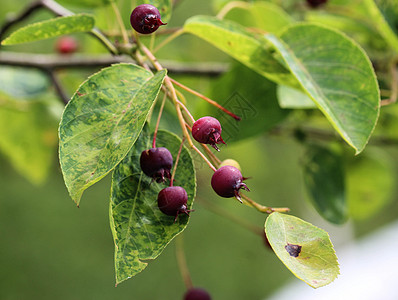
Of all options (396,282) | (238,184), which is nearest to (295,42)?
(238,184)

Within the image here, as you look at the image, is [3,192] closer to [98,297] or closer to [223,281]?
[98,297]

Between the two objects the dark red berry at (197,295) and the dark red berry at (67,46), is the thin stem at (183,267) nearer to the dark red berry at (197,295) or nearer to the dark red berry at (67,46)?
the dark red berry at (197,295)

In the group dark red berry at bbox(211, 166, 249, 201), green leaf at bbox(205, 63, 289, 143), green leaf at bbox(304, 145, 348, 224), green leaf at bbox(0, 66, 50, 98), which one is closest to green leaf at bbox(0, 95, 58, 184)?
green leaf at bbox(0, 66, 50, 98)

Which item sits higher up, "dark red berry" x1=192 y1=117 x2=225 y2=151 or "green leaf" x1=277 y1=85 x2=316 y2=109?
"dark red berry" x1=192 y1=117 x2=225 y2=151

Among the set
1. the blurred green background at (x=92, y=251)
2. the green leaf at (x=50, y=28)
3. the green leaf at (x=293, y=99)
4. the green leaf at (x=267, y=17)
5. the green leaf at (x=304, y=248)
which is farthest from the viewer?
the blurred green background at (x=92, y=251)

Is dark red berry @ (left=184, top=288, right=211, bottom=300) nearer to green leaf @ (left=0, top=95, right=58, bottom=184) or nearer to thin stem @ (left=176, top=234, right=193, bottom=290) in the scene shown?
thin stem @ (left=176, top=234, right=193, bottom=290)

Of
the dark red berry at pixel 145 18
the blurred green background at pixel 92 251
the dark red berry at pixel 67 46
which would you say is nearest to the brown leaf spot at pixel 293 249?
the dark red berry at pixel 145 18
